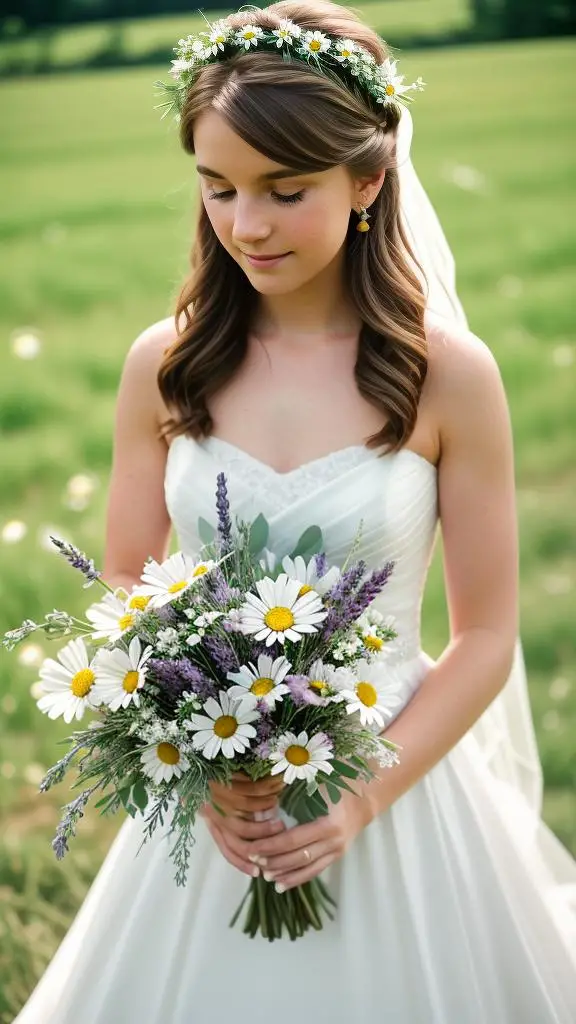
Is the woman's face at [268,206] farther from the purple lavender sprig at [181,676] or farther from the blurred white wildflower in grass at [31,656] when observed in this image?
the blurred white wildflower in grass at [31,656]

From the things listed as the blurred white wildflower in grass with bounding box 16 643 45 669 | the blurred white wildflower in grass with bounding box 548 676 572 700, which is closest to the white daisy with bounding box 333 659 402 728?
the blurred white wildflower in grass with bounding box 16 643 45 669

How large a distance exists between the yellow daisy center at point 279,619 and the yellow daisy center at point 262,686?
96 millimetres

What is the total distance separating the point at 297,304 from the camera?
9.84 feet

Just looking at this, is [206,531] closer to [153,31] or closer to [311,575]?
[311,575]

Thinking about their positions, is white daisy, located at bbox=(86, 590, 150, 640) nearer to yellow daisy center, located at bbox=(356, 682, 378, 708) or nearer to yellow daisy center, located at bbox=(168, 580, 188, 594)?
yellow daisy center, located at bbox=(168, 580, 188, 594)

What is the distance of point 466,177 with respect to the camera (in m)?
12.0

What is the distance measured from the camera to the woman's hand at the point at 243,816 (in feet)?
8.37

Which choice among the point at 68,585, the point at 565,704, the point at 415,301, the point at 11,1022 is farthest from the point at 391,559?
the point at 68,585

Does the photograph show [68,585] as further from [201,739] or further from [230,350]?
[201,739]

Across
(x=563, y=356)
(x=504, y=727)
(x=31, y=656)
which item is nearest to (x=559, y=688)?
(x=504, y=727)

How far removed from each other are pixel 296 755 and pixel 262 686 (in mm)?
158

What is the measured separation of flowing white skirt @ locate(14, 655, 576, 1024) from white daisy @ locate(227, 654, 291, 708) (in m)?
0.84

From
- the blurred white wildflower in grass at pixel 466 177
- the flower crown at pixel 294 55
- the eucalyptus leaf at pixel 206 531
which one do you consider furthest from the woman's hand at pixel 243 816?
the blurred white wildflower in grass at pixel 466 177

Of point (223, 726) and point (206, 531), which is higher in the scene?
point (206, 531)
